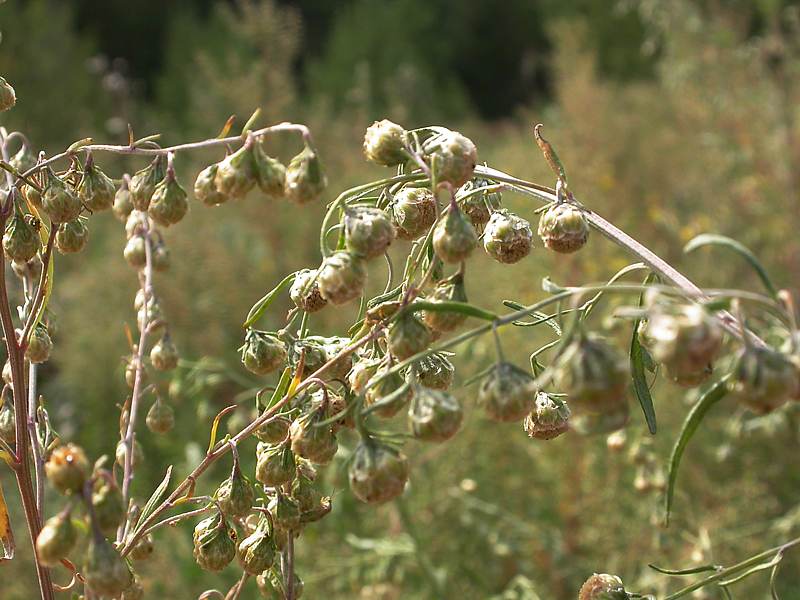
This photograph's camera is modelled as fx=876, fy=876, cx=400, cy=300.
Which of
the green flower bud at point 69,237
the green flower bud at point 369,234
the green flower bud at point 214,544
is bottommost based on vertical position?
the green flower bud at point 214,544

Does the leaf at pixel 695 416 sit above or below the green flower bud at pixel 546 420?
above

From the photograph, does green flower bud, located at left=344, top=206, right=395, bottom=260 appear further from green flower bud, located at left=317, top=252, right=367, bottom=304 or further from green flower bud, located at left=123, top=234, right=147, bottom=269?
green flower bud, located at left=123, top=234, right=147, bottom=269

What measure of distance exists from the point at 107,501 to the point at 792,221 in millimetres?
3725

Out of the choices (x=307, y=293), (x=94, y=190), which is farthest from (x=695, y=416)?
(x=94, y=190)

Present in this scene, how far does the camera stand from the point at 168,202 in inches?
30.8

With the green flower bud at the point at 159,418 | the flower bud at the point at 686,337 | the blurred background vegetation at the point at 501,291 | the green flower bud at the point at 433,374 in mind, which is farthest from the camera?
the blurred background vegetation at the point at 501,291

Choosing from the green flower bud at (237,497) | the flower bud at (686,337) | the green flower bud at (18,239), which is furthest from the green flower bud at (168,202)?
the flower bud at (686,337)

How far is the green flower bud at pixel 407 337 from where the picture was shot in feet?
2.09

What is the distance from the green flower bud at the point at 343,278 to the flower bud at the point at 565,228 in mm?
170

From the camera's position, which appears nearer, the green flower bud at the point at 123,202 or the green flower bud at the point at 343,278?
the green flower bud at the point at 343,278

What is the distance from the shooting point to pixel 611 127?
5.94 meters

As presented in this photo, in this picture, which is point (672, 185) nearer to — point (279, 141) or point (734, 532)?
point (279, 141)

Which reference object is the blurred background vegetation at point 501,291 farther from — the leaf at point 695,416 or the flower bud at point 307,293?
the leaf at point 695,416

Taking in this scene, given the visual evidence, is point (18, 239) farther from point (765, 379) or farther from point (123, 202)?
point (765, 379)
